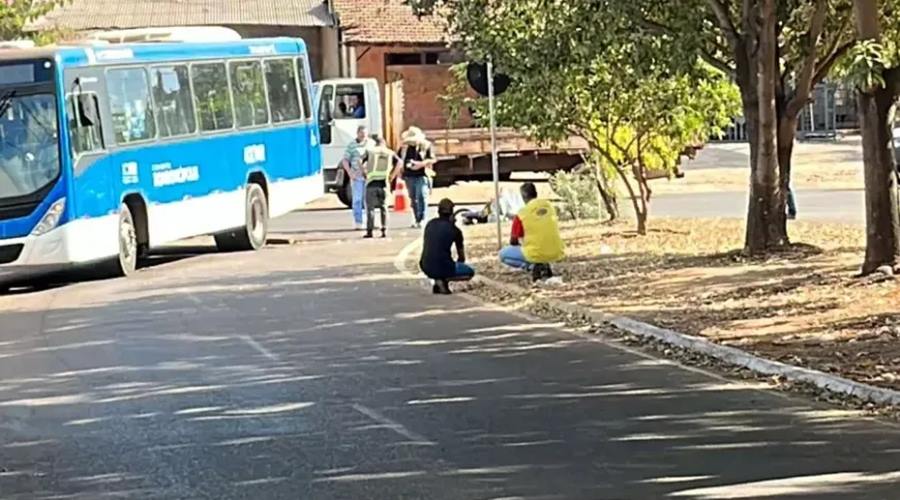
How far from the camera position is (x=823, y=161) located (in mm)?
43125

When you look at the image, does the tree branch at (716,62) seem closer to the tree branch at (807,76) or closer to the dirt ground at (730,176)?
the tree branch at (807,76)

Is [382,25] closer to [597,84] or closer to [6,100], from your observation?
[597,84]

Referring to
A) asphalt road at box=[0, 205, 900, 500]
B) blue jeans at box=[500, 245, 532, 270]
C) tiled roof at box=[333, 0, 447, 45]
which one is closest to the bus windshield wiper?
asphalt road at box=[0, 205, 900, 500]

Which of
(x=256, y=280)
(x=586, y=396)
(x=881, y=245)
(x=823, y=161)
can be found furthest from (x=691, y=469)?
(x=823, y=161)

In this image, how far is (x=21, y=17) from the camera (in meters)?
32.9

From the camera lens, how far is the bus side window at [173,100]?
22.1 meters

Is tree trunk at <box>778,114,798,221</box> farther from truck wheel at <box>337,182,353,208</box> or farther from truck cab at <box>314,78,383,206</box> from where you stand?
truck cab at <box>314,78,383,206</box>

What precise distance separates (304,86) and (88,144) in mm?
6912

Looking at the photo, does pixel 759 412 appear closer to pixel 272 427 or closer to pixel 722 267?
pixel 272 427

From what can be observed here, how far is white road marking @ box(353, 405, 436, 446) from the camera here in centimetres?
958

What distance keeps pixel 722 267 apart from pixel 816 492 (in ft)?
32.5

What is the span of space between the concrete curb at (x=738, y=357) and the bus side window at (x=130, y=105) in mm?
7241

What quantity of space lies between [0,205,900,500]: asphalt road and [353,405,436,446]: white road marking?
0.8 inches

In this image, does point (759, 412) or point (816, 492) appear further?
point (759, 412)
